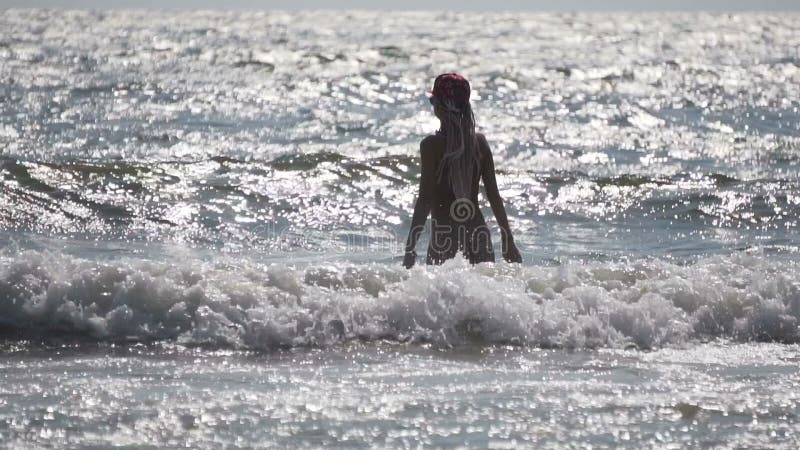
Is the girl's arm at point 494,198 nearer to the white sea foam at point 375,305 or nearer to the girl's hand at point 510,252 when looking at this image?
the girl's hand at point 510,252

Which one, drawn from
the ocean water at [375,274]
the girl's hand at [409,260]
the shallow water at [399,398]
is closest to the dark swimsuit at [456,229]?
the ocean water at [375,274]

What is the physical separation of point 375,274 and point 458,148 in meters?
1.42

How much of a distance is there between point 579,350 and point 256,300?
213cm

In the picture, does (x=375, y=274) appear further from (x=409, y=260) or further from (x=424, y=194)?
(x=424, y=194)

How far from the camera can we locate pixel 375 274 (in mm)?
8398

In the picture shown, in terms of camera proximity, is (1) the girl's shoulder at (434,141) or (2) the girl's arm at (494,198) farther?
(2) the girl's arm at (494,198)

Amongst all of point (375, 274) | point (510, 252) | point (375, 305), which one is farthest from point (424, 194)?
point (375, 274)

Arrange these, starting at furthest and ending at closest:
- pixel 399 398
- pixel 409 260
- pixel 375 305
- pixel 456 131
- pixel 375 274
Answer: pixel 375 274 < pixel 375 305 < pixel 409 260 < pixel 456 131 < pixel 399 398

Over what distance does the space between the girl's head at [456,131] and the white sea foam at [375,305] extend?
763 millimetres

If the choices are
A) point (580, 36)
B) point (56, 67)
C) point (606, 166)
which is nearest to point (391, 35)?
point (580, 36)

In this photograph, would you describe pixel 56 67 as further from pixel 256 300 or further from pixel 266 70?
pixel 256 300

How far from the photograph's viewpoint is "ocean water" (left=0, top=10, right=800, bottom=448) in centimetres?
588

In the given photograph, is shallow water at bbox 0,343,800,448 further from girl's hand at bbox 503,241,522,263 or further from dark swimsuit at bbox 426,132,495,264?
dark swimsuit at bbox 426,132,495,264

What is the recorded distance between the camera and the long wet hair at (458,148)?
7305mm
